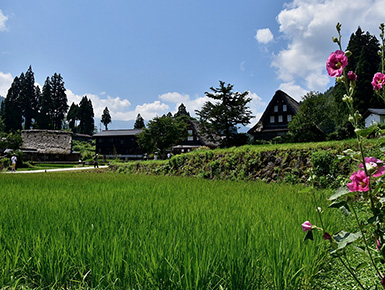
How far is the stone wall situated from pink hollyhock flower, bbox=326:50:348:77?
146ft

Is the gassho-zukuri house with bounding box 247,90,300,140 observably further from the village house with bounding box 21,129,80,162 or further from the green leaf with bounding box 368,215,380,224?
the village house with bounding box 21,129,80,162

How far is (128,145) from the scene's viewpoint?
47750 mm

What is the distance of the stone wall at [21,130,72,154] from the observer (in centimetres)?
4044

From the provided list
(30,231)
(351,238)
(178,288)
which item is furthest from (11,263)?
(351,238)

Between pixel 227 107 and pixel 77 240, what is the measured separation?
60.6 feet

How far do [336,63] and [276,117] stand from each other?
27068 millimetres

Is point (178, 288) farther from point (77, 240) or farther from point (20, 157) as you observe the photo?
point (20, 157)

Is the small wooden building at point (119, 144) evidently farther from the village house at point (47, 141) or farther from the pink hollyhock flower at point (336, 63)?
the pink hollyhock flower at point (336, 63)

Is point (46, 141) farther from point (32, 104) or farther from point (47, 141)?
point (32, 104)

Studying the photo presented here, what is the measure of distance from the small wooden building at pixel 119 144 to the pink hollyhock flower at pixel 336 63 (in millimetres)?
46211

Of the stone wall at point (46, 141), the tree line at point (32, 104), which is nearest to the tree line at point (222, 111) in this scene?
the tree line at point (32, 104)

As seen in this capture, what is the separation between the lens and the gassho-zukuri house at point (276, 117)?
85.2ft

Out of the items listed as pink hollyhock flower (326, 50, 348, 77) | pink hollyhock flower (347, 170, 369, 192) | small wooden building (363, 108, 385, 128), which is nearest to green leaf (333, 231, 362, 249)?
pink hollyhock flower (347, 170, 369, 192)

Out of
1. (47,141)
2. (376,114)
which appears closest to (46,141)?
(47,141)
